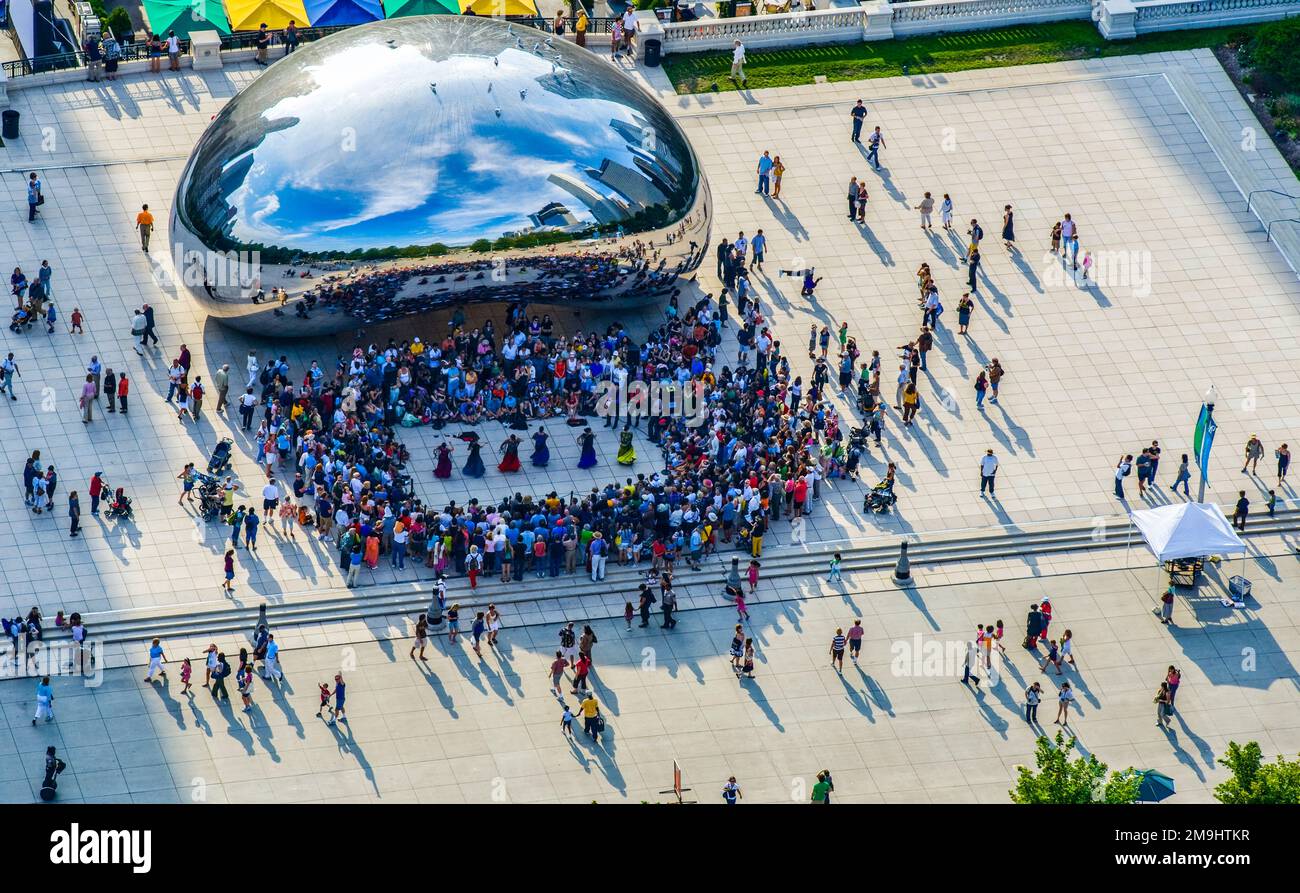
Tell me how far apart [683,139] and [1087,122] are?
15.7 metres

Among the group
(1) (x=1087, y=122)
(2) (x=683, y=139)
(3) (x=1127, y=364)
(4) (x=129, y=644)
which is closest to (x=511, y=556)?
(4) (x=129, y=644)

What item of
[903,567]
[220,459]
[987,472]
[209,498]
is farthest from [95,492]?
[987,472]

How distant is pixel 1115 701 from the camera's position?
45.0 metres

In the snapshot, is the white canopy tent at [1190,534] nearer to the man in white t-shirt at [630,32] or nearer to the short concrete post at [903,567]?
the short concrete post at [903,567]

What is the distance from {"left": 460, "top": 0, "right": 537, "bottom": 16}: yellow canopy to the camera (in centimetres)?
6712

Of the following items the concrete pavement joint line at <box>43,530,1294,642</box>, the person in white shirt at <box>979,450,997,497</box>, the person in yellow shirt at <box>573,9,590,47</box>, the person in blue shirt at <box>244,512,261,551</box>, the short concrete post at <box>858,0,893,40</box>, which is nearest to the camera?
the concrete pavement joint line at <box>43,530,1294,642</box>

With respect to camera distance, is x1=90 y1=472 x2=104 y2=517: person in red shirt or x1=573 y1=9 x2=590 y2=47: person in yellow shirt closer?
x1=90 y1=472 x2=104 y2=517: person in red shirt

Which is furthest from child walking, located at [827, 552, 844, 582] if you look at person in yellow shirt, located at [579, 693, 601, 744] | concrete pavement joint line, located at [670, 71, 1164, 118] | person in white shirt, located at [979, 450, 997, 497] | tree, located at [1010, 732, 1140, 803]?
concrete pavement joint line, located at [670, 71, 1164, 118]

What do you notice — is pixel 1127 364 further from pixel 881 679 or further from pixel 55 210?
pixel 55 210

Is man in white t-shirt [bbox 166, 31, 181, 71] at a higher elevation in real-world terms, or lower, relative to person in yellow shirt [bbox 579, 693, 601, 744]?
higher

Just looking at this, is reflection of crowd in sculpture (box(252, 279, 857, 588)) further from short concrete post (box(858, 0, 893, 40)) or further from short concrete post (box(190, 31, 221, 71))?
short concrete post (box(858, 0, 893, 40))

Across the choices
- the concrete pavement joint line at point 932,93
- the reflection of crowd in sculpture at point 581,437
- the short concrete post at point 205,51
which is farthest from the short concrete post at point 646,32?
the reflection of crowd in sculpture at point 581,437

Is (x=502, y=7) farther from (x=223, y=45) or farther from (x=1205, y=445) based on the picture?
(x=1205, y=445)

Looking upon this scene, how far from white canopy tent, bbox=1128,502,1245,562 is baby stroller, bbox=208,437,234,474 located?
20597 millimetres
